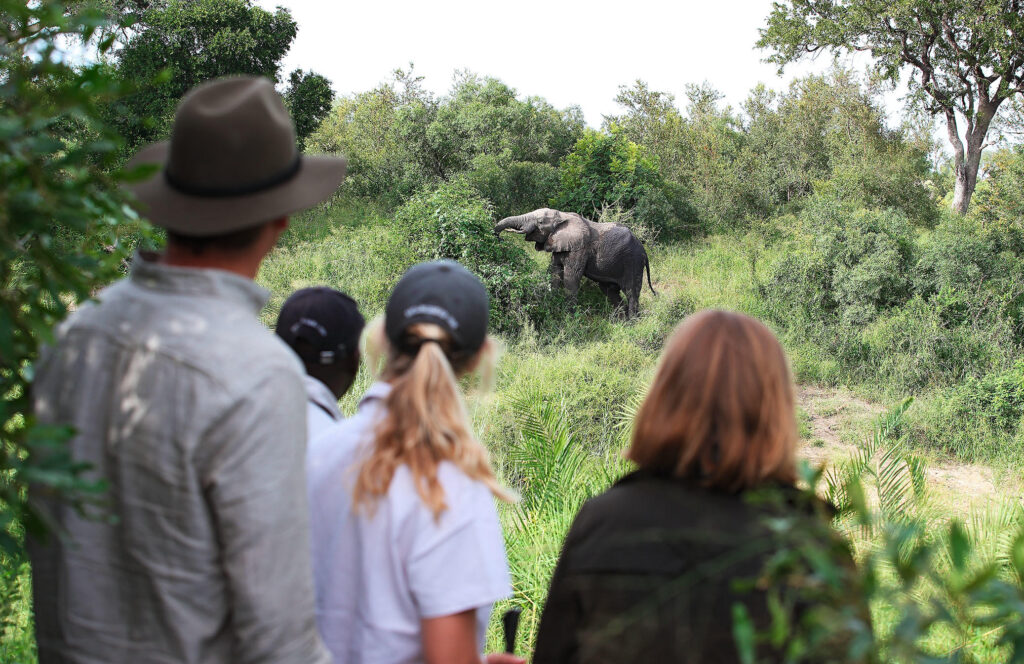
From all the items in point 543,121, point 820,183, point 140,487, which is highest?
point 543,121

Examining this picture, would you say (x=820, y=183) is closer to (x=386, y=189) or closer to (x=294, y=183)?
(x=386, y=189)

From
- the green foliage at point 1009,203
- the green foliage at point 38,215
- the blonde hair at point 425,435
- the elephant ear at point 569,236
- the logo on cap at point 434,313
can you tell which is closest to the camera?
the green foliage at point 38,215

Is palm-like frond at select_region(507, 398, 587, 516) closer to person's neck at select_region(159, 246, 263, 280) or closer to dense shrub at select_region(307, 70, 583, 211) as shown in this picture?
person's neck at select_region(159, 246, 263, 280)

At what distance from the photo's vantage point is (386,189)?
17484 millimetres

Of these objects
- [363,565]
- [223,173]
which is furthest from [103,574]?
[223,173]

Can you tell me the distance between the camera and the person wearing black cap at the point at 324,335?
1.94 meters

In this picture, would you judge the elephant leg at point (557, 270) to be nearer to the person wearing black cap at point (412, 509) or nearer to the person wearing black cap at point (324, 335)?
the person wearing black cap at point (324, 335)

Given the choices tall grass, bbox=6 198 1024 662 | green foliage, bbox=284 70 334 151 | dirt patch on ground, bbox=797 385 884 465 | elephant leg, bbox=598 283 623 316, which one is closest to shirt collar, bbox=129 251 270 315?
tall grass, bbox=6 198 1024 662

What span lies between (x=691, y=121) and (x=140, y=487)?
22.4m

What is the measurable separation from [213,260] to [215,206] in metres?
0.08

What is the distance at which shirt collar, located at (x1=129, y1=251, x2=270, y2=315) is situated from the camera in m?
1.24

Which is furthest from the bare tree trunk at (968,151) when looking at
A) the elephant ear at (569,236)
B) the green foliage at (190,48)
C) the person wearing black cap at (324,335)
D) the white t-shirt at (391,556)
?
the white t-shirt at (391,556)

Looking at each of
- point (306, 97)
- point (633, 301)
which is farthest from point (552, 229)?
point (306, 97)

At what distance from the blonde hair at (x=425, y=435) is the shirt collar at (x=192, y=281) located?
297 millimetres
